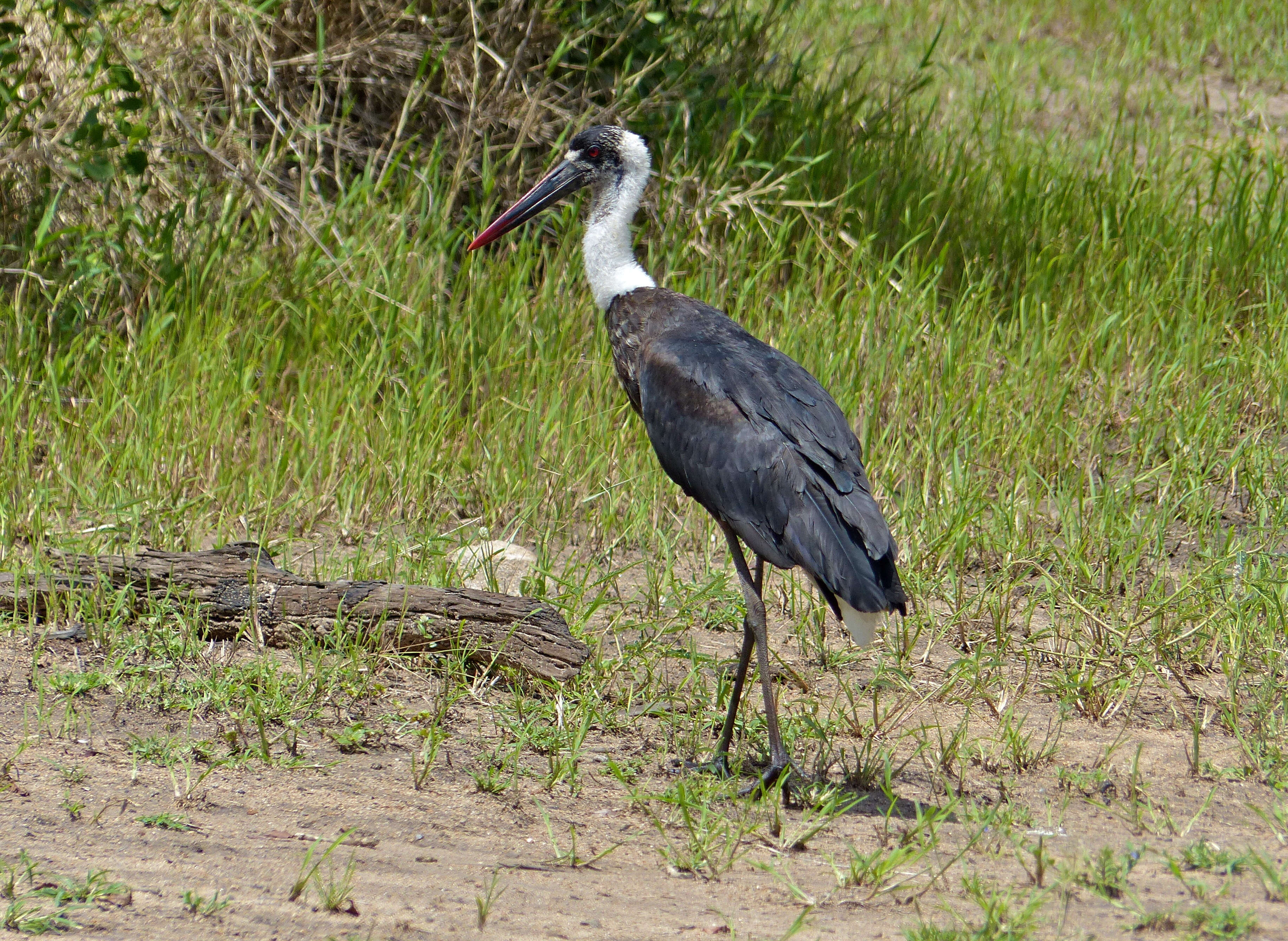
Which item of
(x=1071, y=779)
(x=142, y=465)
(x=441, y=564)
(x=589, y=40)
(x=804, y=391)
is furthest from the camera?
(x=589, y=40)

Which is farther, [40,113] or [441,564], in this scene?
[40,113]

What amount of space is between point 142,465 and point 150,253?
4.14 feet

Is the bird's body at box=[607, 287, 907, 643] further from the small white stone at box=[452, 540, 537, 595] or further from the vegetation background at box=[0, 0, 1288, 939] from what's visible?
the small white stone at box=[452, 540, 537, 595]

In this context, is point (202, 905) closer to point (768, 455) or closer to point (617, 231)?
point (768, 455)

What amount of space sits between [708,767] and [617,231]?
67.6 inches

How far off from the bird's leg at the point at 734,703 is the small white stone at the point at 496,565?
0.77 meters

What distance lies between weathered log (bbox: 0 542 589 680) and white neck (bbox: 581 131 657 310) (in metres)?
1.03

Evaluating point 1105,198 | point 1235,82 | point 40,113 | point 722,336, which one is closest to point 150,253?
point 40,113

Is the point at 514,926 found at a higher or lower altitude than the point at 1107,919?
lower

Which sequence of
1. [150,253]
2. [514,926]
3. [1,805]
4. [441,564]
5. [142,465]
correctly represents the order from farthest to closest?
[150,253]
[142,465]
[441,564]
[1,805]
[514,926]

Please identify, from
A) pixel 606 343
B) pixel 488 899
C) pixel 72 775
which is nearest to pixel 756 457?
pixel 488 899

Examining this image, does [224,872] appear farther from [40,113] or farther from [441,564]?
[40,113]

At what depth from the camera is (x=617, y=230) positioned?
413cm

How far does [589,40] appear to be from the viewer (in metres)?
6.07
